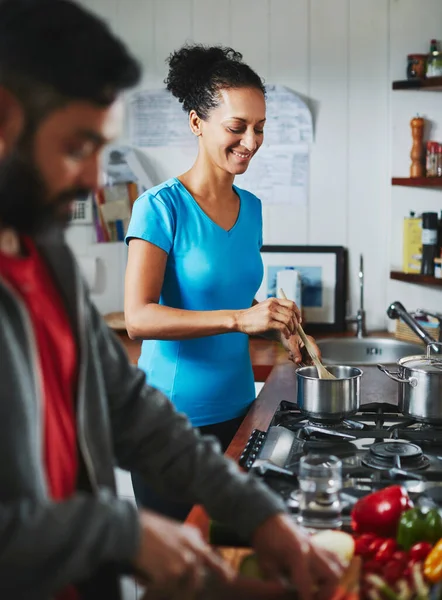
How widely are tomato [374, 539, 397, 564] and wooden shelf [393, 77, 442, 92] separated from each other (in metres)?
2.25

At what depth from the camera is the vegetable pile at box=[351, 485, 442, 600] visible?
3.09 feet

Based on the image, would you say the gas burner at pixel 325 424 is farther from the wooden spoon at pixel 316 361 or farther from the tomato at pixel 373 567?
the tomato at pixel 373 567

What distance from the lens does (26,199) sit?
2.44ft

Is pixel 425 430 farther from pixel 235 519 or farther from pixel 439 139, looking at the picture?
pixel 439 139

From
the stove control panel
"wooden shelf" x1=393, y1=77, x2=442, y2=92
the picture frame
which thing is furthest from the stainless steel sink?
the stove control panel

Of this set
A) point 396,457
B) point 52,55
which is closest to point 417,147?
point 396,457

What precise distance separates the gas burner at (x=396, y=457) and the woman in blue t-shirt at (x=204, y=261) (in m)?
0.34

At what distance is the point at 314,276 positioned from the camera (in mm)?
3248

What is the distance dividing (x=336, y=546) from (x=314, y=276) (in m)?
2.24

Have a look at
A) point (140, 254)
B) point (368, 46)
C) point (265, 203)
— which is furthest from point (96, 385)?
point (368, 46)

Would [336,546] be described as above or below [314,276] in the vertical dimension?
below

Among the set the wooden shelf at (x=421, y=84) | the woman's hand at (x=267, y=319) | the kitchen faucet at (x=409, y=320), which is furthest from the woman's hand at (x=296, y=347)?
the wooden shelf at (x=421, y=84)

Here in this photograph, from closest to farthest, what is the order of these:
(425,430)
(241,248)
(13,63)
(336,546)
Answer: (13,63) → (336,546) → (425,430) → (241,248)

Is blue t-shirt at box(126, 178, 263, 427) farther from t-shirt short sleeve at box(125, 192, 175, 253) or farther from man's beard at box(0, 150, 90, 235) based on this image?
man's beard at box(0, 150, 90, 235)
